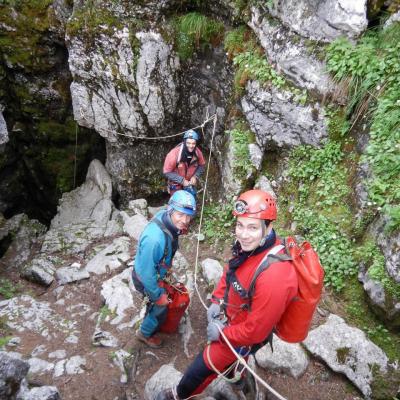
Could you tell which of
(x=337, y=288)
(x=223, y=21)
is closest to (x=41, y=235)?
(x=223, y=21)

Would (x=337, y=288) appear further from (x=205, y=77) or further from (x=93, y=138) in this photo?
(x=93, y=138)

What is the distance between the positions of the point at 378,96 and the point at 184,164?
4.41 metres

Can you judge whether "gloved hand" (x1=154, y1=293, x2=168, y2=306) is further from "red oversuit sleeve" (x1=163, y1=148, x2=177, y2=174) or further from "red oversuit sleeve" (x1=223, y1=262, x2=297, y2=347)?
"red oversuit sleeve" (x1=163, y1=148, x2=177, y2=174)

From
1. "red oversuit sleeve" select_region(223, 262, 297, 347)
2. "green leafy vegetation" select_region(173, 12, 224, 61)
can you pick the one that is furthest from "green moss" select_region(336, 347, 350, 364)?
"green leafy vegetation" select_region(173, 12, 224, 61)

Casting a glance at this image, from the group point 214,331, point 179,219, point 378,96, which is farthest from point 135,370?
point 378,96

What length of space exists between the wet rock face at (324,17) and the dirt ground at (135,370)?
5.51 m

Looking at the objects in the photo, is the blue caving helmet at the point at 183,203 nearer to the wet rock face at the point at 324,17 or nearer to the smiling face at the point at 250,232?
the smiling face at the point at 250,232

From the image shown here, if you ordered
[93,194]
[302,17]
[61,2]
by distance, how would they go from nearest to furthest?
[302,17] → [61,2] → [93,194]

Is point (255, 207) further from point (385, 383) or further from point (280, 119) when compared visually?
point (280, 119)

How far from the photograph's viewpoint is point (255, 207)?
3.34 metres

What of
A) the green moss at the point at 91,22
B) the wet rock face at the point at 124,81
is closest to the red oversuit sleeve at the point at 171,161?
the wet rock face at the point at 124,81

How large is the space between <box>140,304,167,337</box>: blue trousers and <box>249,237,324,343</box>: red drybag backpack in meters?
2.30

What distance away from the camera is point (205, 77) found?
10.0 m

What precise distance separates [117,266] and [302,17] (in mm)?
7174
